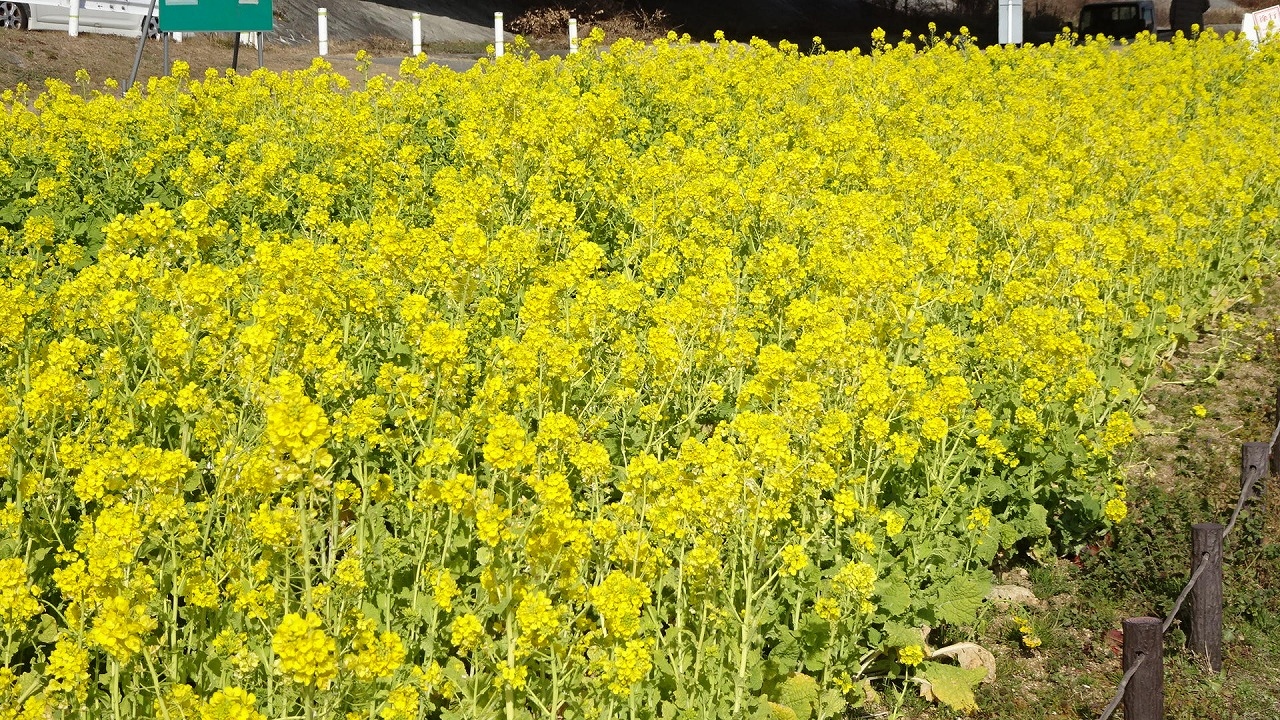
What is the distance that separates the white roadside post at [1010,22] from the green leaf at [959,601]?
1463cm

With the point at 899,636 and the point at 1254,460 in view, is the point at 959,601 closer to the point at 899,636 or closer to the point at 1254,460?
the point at 899,636

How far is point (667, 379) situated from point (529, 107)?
558cm

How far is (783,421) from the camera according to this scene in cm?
527

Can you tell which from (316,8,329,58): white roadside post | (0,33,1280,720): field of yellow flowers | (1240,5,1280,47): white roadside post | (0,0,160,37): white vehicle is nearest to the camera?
(0,33,1280,720): field of yellow flowers

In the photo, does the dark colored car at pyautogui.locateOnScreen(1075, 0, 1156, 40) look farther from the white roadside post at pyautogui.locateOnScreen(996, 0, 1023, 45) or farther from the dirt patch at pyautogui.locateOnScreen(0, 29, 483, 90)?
the dirt patch at pyautogui.locateOnScreen(0, 29, 483, 90)

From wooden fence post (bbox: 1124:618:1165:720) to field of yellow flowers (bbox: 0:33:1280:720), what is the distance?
772 millimetres

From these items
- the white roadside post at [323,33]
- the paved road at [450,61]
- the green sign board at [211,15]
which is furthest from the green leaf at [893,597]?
the white roadside post at [323,33]

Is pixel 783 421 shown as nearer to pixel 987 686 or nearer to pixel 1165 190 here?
pixel 987 686

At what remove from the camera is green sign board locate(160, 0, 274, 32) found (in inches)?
527

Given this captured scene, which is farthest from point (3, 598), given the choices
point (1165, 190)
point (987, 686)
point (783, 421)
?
point (1165, 190)

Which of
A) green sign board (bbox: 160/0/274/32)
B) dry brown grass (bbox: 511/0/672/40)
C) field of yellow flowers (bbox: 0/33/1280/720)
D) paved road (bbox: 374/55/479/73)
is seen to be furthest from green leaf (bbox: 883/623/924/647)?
dry brown grass (bbox: 511/0/672/40)

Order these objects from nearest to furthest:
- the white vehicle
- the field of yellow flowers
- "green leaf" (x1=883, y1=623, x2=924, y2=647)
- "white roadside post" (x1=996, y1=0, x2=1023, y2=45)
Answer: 1. the field of yellow flowers
2. "green leaf" (x1=883, y1=623, x2=924, y2=647)
3. "white roadside post" (x1=996, y1=0, x2=1023, y2=45)
4. the white vehicle

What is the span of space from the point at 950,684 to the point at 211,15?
11.4m

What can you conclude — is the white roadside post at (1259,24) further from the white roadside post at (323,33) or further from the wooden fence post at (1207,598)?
the wooden fence post at (1207,598)
